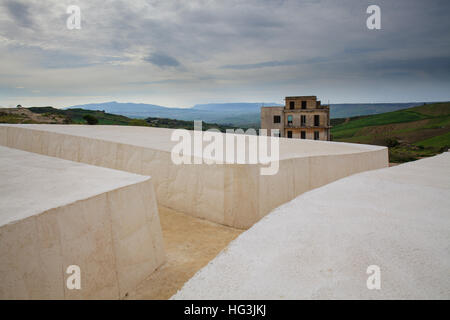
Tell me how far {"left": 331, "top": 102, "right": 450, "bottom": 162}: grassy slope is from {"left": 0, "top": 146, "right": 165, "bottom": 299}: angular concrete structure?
2945 centimetres

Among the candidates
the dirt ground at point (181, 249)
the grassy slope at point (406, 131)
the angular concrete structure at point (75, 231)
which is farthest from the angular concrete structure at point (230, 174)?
the grassy slope at point (406, 131)

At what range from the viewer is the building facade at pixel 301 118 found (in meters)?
33.1

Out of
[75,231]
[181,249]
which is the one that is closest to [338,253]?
[75,231]

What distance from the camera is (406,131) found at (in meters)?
53.4

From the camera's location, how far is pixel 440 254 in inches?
89.0

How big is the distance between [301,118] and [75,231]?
1268 inches

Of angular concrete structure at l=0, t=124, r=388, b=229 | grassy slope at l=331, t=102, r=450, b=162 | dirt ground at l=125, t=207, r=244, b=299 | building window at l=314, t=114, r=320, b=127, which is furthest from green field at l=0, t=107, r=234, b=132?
grassy slope at l=331, t=102, r=450, b=162

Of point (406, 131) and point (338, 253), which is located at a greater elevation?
point (406, 131)

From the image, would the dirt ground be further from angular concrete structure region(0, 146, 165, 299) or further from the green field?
the green field

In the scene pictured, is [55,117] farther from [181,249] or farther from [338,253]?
[338,253]

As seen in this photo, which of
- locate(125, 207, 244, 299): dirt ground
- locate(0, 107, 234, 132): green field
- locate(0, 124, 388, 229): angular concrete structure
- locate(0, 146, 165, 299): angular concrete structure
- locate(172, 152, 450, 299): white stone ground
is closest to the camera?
locate(172, 152, 450, 299): white stone ground

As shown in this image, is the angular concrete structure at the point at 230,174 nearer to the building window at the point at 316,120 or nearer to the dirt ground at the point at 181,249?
the dirt ground at the point at 181,249

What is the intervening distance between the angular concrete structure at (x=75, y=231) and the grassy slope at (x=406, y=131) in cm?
2945

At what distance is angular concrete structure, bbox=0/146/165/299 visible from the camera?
3.14 meters
